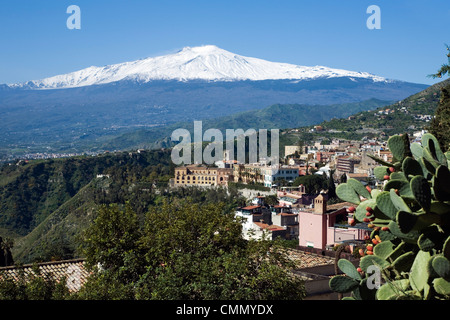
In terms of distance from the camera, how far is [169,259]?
8.16m

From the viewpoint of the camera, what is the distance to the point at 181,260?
730 cm

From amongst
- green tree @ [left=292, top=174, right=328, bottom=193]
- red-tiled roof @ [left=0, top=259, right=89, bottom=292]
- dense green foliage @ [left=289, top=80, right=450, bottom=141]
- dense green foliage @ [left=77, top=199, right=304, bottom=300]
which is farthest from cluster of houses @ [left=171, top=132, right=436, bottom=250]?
dense green foliage @ [left=289, top=80, right=450, bottom=141]

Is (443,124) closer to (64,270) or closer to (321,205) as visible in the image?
(321,205)

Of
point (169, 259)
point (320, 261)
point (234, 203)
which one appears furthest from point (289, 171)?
point (169, 259)

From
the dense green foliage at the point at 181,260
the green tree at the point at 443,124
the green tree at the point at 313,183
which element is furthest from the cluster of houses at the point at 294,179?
the dense green foliage at the point at 181,260

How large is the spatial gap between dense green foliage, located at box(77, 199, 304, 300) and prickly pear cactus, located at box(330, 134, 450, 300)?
309cm

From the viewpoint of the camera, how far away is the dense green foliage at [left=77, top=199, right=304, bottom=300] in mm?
6512

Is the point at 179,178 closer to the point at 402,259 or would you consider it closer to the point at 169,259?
the point at 169,259

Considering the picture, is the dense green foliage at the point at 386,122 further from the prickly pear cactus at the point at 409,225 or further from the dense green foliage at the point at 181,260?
the prickly pear cactus at the point at 409,225

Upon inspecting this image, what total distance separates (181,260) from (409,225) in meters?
4.79

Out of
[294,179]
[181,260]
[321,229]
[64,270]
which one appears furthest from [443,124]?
[294,179]

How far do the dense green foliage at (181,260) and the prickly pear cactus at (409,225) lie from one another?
10.1 feet

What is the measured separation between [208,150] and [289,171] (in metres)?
28.6

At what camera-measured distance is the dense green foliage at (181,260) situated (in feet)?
21.4
